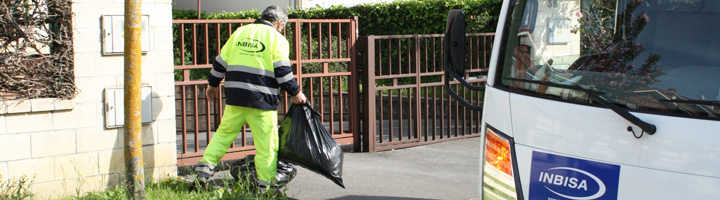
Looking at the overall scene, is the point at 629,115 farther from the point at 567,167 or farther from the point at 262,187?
the point at 262,187

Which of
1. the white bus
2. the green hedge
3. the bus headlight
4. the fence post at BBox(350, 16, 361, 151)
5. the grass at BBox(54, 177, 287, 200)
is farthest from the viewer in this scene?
the green hedge

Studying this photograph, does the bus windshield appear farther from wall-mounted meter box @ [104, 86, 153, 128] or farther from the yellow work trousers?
wall-mounted meter box @ [104, 86, 153, 128]

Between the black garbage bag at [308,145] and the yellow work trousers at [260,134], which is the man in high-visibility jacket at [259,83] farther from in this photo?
the black garbage bag at [308,145]

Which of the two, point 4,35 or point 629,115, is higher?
point 4,35

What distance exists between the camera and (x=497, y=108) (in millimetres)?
3766

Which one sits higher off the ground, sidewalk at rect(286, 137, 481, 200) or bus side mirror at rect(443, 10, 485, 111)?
bus side mirror at rect(443, 10, 485, 111)

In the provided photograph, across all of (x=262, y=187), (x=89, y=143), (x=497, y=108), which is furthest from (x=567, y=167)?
(x=89, y=143)

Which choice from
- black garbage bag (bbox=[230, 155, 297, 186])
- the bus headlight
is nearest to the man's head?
black garbage bag (bbox=[230, 155, 297, 186])

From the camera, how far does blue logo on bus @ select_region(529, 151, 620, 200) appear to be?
10.4 feet

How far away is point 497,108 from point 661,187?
3.09 feet

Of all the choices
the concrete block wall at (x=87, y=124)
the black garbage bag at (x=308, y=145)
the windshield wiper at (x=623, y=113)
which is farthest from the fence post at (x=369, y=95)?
the windshield wiper at (x=623, y=113)

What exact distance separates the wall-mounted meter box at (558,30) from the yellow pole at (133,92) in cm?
238

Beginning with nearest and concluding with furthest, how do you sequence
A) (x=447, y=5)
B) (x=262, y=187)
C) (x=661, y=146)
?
1. (x=661, y=146)
2. (x=262, y=187)
3. (x=447, y=5)

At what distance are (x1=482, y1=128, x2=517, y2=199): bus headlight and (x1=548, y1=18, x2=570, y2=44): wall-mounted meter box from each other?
1.82 ft
